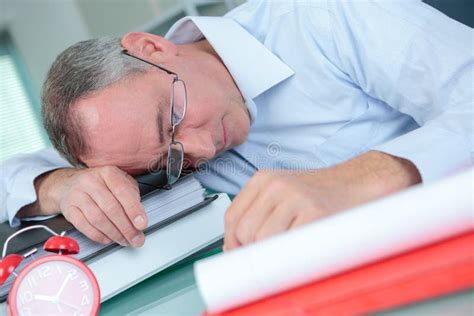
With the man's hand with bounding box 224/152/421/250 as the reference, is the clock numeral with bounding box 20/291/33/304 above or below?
below

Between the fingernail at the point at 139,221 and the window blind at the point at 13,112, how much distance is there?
166 inches

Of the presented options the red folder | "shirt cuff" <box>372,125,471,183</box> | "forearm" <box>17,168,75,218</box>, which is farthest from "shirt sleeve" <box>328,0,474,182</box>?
"forearm" <box>17,168,75,218</box>

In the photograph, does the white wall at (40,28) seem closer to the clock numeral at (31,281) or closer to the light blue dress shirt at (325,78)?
the light blue dress shirt at (325,78)

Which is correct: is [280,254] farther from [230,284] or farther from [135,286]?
[135,286]

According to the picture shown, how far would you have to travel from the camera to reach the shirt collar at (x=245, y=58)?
3.58 feet

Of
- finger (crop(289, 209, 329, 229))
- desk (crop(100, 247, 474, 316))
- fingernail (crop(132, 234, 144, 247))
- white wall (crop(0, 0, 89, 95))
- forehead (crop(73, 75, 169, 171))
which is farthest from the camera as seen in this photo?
white wall (crop(0, 0, 89, 95))

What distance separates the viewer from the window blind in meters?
4.62

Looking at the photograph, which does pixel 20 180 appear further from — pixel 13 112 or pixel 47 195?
pixel 13 112

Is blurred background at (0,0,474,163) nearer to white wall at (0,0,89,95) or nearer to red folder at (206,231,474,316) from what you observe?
white wall at (0,0,89,95)

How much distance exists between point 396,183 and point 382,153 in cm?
5

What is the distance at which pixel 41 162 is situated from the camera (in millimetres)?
1316

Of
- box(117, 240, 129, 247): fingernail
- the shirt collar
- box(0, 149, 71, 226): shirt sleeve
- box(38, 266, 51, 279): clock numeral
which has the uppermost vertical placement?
box(38, 266, 51, 279): clock numeral

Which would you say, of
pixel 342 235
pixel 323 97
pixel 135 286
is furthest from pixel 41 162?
pixel 342 235

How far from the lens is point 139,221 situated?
792mm
